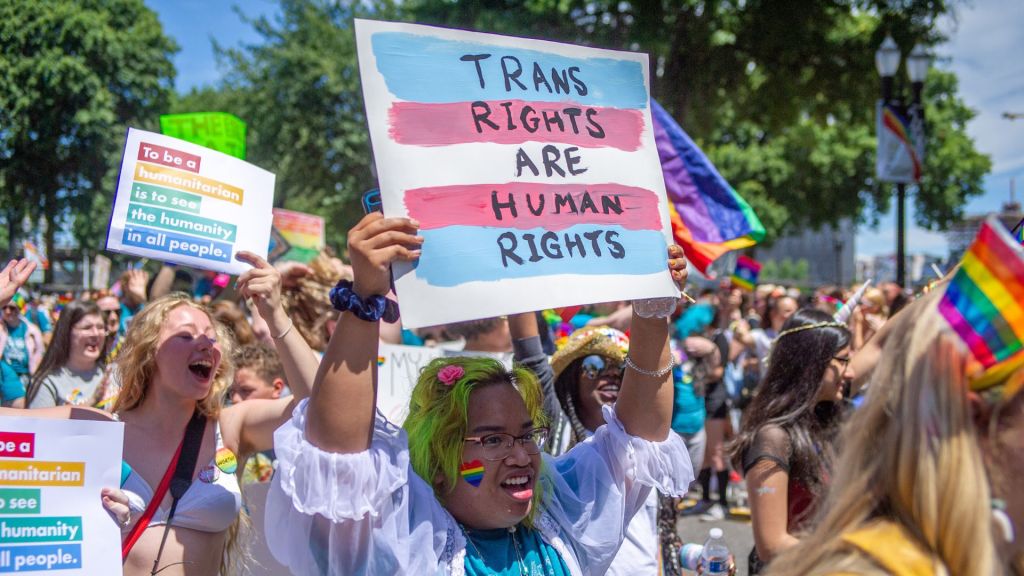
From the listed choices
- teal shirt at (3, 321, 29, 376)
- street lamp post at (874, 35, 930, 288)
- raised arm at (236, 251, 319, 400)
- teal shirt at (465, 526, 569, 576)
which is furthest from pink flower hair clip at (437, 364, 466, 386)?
street lamp post at (874, 35, 930, 288)

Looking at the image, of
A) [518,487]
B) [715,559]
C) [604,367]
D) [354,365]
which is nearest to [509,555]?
[518,487]

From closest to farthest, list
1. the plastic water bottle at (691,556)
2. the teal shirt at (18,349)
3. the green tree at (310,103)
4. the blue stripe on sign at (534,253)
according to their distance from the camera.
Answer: the blue stripe on sign at (534,253)
the plastic water bottle at (691,556)
the teal shirt at (18,349)
the green tree at (310,103)

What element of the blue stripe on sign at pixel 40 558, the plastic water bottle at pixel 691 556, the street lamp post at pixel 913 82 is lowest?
the plastic water bottle at pixel 691 556

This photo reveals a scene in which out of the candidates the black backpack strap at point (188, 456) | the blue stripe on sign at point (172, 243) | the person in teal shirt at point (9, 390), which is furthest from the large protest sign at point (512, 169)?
the person in teal shirt at point (9, 390)

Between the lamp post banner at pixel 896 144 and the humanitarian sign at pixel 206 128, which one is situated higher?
the lamp post banner at pixel 896 144

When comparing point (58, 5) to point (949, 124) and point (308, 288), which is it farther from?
point (949, 124)

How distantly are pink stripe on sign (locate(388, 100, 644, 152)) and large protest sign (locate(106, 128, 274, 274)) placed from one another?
1.39 meters

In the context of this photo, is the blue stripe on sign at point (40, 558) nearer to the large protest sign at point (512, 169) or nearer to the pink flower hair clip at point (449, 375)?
the pink flower hair clip at point (449, 375)

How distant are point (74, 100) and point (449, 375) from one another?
79.4 ft

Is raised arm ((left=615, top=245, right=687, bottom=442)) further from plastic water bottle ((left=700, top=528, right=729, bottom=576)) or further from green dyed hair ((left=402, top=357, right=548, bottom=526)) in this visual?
plastic water bottle ((left=700, top=528, right=729, bottom=576))

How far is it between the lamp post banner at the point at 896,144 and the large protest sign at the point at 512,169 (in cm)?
855

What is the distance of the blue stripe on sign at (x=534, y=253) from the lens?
1783 millimetres

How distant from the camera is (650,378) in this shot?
2186 mm

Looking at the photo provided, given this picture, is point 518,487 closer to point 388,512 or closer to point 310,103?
point 388,512
